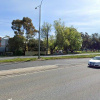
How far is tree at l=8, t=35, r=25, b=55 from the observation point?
153ft

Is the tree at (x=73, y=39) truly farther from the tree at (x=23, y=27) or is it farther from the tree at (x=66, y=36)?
the tree at (x=23, y=27)

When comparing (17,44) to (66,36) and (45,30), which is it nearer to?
(45,30)

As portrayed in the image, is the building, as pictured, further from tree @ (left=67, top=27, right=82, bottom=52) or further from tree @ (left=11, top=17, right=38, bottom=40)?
tree @ (left=67, top=27, right=82, bottom=52)

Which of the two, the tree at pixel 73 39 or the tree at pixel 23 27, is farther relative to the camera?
the tree at pixel 73 39

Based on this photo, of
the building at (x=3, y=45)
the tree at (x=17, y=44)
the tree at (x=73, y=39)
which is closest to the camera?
the tree at (x=17, y=44)

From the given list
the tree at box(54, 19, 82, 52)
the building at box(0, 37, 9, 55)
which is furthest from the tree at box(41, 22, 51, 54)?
the building at box(0, 37, 9, 55)

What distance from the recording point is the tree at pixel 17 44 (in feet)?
153

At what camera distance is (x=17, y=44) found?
4741 centimetres

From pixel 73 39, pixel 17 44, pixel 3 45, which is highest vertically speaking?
pixel 73 39

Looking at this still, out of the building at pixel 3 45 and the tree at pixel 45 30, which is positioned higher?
the tree at pixel 45 30

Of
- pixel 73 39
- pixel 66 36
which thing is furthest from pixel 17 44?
pixel 73 39

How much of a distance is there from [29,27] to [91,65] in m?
39.0

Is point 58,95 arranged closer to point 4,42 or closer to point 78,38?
point 4,42

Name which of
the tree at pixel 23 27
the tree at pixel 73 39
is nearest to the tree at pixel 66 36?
the tree at pixel 73 39
